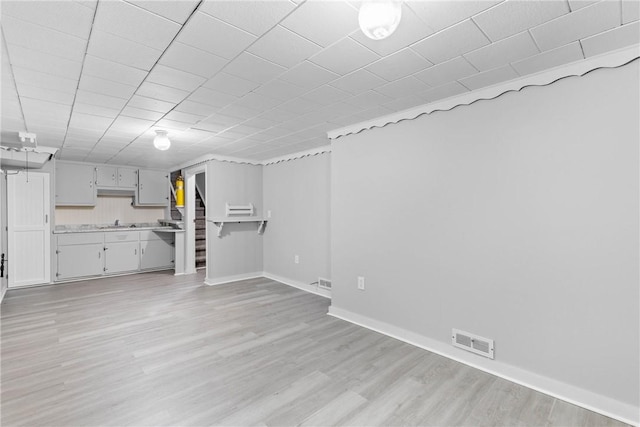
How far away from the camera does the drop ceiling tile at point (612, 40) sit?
1663 mm

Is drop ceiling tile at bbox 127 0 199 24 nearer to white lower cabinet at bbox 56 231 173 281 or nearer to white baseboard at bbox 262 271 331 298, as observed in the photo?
white baseboard at bbox 262 271 331 298

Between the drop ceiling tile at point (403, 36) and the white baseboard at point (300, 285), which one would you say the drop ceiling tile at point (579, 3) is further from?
the white baseboard at point (300, 285)

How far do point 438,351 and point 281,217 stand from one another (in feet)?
11.1

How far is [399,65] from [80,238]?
6.17 meters

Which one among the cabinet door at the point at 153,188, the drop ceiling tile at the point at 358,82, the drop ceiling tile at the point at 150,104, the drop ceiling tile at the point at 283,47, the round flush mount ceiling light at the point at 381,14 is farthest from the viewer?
the cabinet door at the point at 153,188

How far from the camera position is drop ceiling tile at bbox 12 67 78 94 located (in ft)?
7.02

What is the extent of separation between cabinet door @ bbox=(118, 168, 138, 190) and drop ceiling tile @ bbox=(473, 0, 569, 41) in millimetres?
6903

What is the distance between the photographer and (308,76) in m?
2.25

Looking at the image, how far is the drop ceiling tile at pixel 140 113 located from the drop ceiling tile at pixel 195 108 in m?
0.31

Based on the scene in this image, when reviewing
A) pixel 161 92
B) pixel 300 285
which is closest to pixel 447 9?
pixel 161 92

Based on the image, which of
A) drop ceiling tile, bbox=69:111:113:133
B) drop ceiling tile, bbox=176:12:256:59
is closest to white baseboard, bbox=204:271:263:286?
drop ceiling tile, bbox=69:111:113:133

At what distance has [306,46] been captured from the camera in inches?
72.8

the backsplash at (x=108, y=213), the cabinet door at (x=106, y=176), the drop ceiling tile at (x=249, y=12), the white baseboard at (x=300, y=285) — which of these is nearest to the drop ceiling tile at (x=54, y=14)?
the drop ceiling tile at (x=249, y=12)

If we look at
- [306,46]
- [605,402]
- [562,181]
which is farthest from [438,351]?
[306,46]
